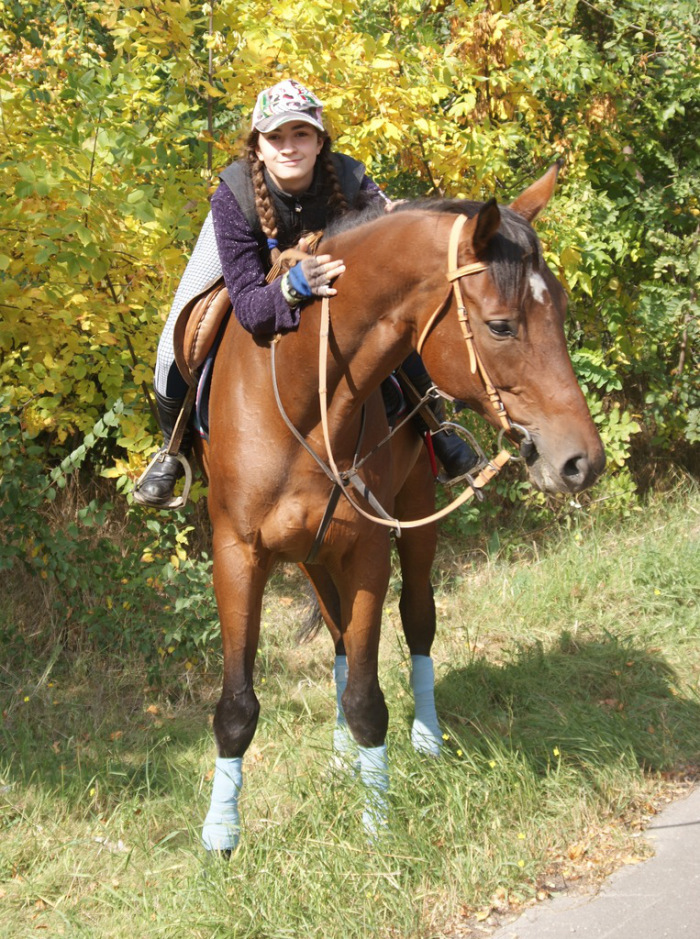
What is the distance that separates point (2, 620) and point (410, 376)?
296 centimetres

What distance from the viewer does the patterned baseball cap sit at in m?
3.47

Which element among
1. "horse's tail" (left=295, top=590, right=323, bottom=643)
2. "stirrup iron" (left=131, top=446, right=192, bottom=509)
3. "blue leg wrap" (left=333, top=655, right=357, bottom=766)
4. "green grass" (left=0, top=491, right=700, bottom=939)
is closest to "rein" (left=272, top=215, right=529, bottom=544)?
"stirrup iron" (left=131, top=446, right=192, bottom=509)

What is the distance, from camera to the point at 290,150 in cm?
356

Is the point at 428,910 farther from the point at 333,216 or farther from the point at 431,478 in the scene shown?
the point at 333,216

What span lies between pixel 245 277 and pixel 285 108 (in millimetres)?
610

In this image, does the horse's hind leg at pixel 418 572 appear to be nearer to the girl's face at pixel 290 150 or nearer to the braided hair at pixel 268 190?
the braided hair at pixel 268 190

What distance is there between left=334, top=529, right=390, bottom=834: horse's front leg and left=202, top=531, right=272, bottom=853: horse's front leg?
1.08 feet

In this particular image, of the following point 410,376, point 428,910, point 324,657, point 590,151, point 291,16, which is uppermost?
point 291,16

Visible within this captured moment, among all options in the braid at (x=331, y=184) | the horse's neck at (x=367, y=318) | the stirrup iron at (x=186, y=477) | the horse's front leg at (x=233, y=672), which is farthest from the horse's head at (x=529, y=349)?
the stirrup iron at (x=186, y=477)

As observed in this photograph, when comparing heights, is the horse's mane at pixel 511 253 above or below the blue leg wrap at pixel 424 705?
above

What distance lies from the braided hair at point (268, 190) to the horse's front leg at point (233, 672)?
1.10 m

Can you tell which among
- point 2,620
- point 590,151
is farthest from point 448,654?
point 590,151

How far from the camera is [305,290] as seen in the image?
3.23 m

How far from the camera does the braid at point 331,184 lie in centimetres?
368
